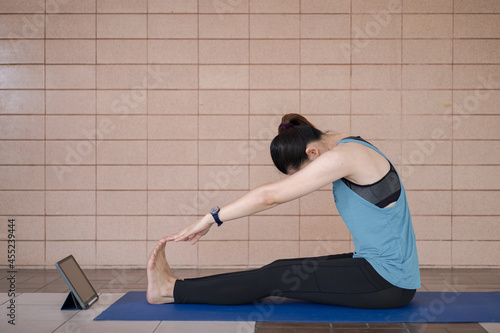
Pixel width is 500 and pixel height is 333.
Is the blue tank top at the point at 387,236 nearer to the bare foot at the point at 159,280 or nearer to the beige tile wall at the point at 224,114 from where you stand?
the bare foot at the point at 159,280

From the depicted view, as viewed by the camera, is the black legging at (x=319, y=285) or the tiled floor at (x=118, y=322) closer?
the tiled floor at (x=118, y=322)

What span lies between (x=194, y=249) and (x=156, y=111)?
48.0 inches

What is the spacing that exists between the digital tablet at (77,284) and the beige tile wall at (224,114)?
4.47ft

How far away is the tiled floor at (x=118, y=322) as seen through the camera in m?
2.06

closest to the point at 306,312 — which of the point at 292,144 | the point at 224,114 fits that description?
the point at 292,144

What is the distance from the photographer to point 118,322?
2186mm

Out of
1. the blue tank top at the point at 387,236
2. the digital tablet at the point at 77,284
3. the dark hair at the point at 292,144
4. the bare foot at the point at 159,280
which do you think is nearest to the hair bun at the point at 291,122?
the dark hair at the point at 292,144

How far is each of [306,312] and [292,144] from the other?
815 millimetres

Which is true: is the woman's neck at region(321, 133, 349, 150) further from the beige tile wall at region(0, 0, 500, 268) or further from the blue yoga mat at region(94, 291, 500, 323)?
the beige tile wall at region(0, 0, 500, 268)

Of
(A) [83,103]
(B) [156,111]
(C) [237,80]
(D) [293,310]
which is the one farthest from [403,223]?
(A) [83,103]

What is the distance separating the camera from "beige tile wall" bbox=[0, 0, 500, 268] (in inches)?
156

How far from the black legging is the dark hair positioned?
1.62ft

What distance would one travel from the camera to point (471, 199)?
156 inches

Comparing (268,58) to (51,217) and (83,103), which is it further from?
(51,217)
